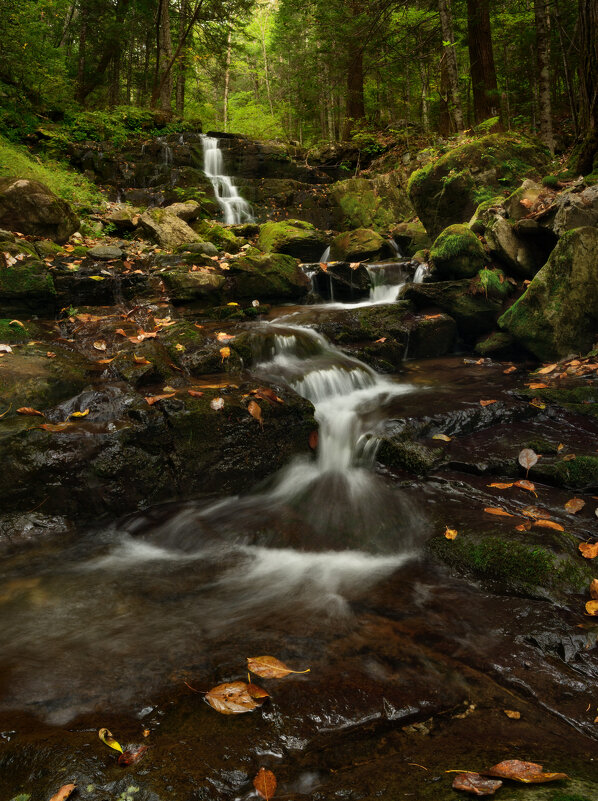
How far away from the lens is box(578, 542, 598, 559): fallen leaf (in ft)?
10.1

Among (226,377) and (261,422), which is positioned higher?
(226,377)

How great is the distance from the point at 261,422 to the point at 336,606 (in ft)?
7.47

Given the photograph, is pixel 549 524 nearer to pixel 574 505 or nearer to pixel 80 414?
pixel 574 505

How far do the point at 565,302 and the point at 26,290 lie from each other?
786cm

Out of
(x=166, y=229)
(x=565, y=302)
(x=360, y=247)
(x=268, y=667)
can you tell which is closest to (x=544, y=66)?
(x=360, y=247)

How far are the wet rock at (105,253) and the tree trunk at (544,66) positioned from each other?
9.91 meters

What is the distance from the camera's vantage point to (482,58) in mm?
11641

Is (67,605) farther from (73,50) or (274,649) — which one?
(73,50)

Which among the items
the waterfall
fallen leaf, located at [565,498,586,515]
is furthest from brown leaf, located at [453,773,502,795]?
the waterfall

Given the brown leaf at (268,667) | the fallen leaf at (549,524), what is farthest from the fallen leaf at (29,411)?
the fallen leaf at (549,524)

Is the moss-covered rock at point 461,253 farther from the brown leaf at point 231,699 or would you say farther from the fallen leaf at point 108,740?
the fallen leaf at point 108,740

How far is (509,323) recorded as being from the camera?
726cm

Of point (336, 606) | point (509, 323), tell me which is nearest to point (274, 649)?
point (336, 606)

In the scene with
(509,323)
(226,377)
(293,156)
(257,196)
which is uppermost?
(293,156)
